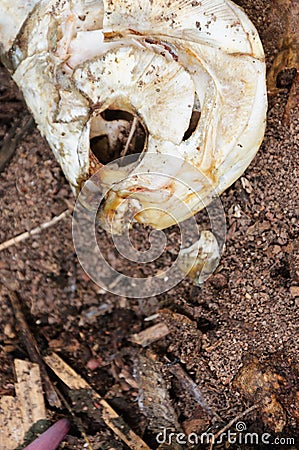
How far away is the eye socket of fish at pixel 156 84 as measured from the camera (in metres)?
1.52

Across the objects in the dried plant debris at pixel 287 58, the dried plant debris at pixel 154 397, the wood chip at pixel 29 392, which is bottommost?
the dried plant debris at pixel 154 397

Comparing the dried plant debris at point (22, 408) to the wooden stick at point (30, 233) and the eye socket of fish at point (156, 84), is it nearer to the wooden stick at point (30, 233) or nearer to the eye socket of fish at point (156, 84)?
the wooden stick at point (30, 233)

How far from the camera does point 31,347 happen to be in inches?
71.9

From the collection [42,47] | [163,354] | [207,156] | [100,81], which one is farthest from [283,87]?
[163,354]

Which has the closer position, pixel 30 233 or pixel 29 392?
pixel 29 392

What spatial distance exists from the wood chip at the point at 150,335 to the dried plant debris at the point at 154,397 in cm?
4

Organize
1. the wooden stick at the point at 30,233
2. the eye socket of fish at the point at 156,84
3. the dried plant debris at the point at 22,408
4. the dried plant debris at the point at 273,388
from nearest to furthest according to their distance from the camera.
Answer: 1. the eye socket of fish at the point at 156,84
2. the dried plant debris at the point at 273,388
3. the dried plant debris at the point at 22,408
4. the wooden stick at the point at 30,233

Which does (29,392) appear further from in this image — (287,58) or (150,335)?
(287,58)

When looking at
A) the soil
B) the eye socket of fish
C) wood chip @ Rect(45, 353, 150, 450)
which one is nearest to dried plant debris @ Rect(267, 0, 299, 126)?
the soil

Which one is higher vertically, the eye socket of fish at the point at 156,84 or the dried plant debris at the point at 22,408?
the eye socket of fish at the point at 156,84

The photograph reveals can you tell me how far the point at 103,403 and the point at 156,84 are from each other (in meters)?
0.85

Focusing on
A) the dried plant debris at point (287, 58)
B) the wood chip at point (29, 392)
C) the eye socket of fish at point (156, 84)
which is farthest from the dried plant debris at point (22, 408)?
the dried plant debris at point (287, 58)

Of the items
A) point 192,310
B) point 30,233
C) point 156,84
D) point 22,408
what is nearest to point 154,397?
point 192,310

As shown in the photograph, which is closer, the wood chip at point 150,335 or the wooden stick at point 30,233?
the wood chip at point 150,335
